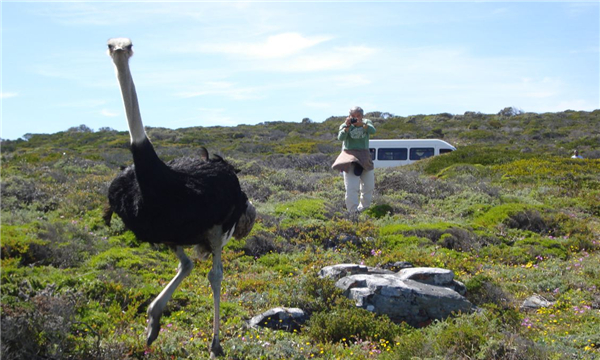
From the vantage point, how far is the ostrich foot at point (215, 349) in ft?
14.5

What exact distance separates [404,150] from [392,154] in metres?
0.51

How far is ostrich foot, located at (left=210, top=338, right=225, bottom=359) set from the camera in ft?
14.5

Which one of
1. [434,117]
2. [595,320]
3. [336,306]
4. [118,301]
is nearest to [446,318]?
[336,306]

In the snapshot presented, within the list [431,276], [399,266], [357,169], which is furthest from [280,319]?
[357,169]

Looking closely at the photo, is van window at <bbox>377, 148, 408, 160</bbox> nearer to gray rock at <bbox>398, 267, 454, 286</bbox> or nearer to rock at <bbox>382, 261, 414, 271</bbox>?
rock at <bbox>382, 261, 414, 271</bbox>

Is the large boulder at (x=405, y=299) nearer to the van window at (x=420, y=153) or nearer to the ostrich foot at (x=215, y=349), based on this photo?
the ostrich foot at (x=215, y=349)

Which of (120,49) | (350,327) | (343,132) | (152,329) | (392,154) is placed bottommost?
(350,327)

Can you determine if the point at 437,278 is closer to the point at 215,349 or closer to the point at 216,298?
the point at 216,298

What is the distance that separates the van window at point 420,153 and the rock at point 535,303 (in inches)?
670

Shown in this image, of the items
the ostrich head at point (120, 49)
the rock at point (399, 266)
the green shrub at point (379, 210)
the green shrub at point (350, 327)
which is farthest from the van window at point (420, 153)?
the ostrich head at point (120, 49)

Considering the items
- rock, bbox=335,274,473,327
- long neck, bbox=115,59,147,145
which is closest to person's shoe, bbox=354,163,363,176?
rock, bbox=335,274,473,327

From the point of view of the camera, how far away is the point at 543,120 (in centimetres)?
4556

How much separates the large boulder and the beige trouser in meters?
4.78

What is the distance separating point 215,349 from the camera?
4.45 meters
